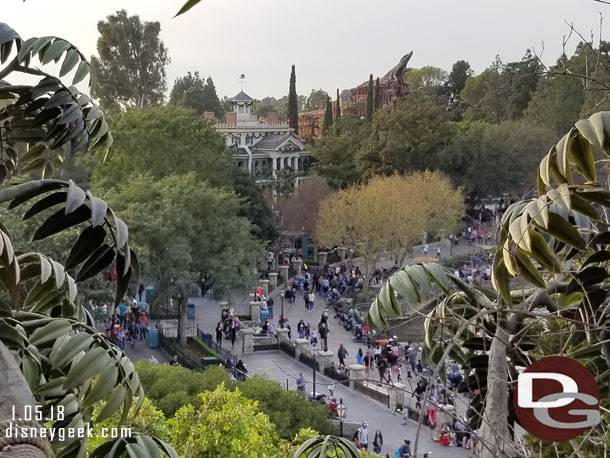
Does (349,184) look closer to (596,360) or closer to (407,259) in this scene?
(407,259)

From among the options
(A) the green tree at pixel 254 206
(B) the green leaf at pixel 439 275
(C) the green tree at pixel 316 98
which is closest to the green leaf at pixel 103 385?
(B) the green leaf at pixel 439 275

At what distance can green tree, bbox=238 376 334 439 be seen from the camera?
11.9 m

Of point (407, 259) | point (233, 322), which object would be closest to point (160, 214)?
point (233, 322)

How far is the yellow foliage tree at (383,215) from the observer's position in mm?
31203

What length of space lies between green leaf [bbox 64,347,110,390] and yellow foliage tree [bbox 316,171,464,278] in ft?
89.6

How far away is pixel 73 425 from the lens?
2.85m

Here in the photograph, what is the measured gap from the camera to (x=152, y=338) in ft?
73.0

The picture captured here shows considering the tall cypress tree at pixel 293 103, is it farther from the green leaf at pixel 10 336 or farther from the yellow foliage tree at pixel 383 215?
the green leaf at pixel 10 336

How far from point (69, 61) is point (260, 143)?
4342 centimetres

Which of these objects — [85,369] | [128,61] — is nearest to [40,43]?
[85,369]

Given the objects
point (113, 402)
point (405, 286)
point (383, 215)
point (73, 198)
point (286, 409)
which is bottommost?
point (286, 409)

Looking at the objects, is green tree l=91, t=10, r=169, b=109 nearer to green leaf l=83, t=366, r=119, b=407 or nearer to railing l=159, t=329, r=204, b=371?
railing l=159, t=329, r=204, b=371

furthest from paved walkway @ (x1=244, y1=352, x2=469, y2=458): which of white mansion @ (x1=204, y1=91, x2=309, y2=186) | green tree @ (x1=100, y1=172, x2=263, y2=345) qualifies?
white mansion @ (x1=204, y1=91, x2=309, y2=186)

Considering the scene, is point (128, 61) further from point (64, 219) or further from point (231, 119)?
point (64, 219)
